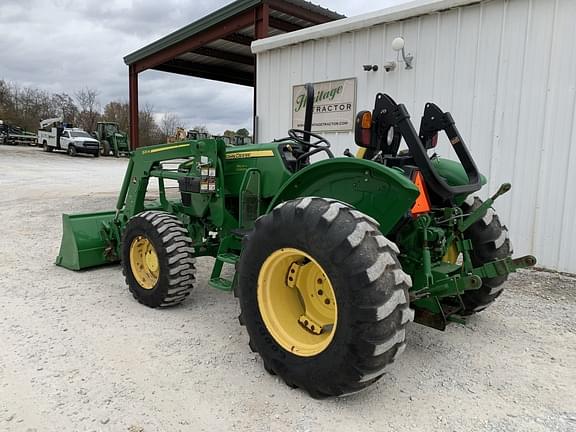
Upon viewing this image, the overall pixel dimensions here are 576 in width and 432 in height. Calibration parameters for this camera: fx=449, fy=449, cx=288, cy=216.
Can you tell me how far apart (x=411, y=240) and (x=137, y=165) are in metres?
3.21

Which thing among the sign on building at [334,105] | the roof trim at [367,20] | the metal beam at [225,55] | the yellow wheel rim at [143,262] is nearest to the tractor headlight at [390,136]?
the yellow wheel rim at [143,262]

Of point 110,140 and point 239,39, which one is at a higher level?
point 239,39

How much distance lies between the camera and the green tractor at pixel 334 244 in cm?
228

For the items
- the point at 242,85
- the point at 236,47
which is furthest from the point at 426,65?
the point at 242,85

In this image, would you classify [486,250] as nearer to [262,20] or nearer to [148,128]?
[262,20]

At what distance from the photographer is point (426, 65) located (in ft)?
20.0

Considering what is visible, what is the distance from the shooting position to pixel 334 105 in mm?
7227

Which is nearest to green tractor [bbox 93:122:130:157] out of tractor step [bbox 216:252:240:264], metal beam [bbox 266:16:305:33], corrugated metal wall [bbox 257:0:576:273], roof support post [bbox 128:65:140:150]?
roof support post [bbox 128:65:140:150]

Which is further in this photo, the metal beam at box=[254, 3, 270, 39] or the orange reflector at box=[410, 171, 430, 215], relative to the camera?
the metal beam at box=[254, 3, 270, 39]

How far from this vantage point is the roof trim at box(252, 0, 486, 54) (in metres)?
5.81

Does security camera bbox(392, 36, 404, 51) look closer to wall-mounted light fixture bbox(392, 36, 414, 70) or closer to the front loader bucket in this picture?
wall-mounted light fixture bbox(392, 36, 414, 70)

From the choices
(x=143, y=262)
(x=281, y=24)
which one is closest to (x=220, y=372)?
(x=143, y=262)

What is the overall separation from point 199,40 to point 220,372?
1183 centimetres

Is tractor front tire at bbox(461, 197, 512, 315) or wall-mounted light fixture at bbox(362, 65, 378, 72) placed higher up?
wall-mounted light fixture at bbox(362, 65, 378, 72)
